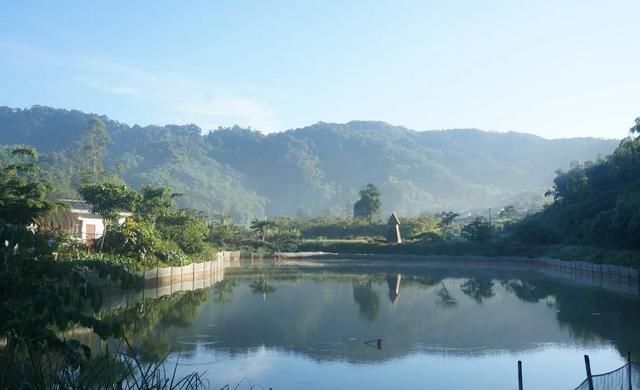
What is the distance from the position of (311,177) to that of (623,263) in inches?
5871

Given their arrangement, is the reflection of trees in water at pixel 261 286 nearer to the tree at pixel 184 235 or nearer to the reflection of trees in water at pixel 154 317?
the reflection of trees in water at pixel 154 317

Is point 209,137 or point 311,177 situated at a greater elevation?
point 209,137

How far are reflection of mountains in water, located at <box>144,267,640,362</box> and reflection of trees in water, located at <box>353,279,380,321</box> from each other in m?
0.04

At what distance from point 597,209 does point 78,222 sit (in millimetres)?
32382

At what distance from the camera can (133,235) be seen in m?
27.1

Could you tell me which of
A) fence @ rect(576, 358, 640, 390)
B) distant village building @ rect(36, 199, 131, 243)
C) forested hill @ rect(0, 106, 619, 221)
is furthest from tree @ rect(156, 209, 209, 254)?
forested hill @ rect(0, 106, 619, 221)

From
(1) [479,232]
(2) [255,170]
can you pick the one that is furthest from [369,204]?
(2) [255,170]

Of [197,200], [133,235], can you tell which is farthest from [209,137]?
[133,235]

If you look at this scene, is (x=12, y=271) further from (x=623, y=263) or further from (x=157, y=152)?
(x=157, y=152)

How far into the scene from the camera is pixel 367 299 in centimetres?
2525

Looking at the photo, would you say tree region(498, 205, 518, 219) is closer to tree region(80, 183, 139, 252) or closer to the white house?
the white house

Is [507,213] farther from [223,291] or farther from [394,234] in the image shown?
[223,291]

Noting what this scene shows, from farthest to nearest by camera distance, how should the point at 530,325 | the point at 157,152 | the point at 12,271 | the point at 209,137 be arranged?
the point at 209,137
the point at 157,152
the point at 530,325
the point at 12,271

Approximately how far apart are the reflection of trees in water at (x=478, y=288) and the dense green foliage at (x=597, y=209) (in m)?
7.26
